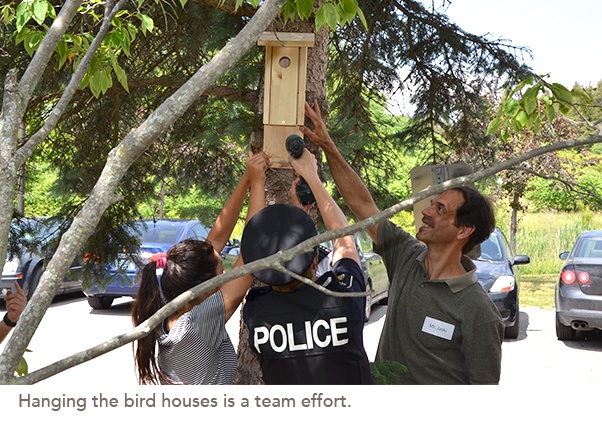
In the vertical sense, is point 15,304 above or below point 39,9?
below

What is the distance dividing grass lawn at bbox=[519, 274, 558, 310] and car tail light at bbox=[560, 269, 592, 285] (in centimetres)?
484

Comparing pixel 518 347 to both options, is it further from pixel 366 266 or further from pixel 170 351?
pixel 170 351

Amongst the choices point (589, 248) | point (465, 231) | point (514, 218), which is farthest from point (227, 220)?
point (514, 218)

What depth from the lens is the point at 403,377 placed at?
275cm

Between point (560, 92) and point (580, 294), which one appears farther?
point (580, 294)

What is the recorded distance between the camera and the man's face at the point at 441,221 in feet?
9.43

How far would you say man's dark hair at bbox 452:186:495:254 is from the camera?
2902 mm

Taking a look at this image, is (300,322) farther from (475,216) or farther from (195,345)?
(475,216)

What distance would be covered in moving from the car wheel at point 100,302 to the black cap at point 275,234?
11178 millimetres

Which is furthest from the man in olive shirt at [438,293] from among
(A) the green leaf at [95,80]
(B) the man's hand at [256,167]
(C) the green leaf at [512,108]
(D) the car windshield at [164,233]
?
(D) the car windshield at [164,233]

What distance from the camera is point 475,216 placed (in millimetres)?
2916

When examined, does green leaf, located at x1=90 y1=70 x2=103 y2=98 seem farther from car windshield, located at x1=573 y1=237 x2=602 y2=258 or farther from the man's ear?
car windshield, located at x1=573 y1=237 x2=602 y2=258

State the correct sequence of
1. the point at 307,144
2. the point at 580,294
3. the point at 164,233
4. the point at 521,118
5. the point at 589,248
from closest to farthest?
the point at 521,118, the point at 307,144, the point at 580,294, the point at 589,248, the point at 164,233

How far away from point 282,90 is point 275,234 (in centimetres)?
132
